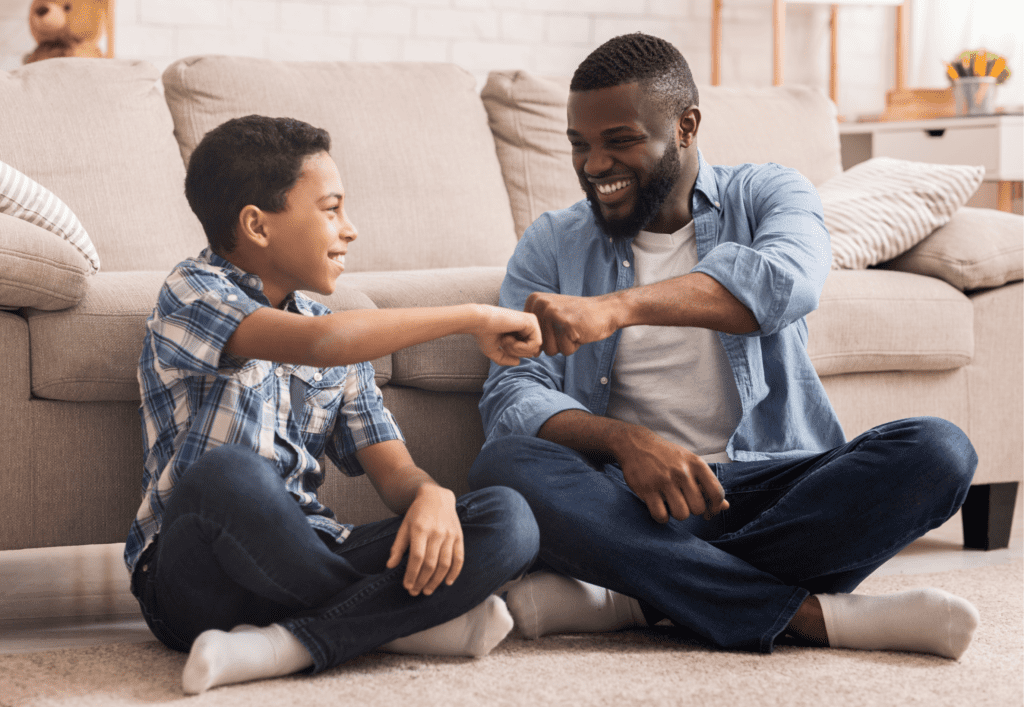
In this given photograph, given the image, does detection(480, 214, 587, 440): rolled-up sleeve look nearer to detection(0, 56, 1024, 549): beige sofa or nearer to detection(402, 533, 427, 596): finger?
detection(0, 56, 1024, 549): beige sofa

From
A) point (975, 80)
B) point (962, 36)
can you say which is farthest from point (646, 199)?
point (962, 36)

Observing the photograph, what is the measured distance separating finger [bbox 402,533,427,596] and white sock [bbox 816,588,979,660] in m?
0.46

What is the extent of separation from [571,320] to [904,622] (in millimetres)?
485

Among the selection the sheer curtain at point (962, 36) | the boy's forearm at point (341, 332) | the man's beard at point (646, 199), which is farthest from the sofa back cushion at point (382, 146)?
the sheer curtain at point (962, 36)

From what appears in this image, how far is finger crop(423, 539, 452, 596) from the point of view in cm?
112

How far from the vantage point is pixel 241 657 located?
1.08 m

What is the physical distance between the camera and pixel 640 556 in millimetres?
1221

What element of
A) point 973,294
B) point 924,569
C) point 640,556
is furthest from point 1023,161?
point 640,556

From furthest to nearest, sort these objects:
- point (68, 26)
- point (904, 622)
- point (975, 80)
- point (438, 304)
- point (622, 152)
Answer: point (975, 80)
point (68, 26)
point (438, 304)
point (622, 152)
point (904, 622)

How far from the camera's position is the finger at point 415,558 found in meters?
1.11

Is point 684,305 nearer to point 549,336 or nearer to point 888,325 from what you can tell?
point 549,336

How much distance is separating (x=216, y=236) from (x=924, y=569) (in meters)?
1.17

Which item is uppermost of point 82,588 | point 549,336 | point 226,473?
point 549,336

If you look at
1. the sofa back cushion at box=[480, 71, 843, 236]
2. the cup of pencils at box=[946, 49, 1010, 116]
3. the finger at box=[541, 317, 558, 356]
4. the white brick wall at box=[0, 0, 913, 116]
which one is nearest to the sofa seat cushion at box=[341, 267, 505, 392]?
the finger at box=[541, 317, 558, 356]
